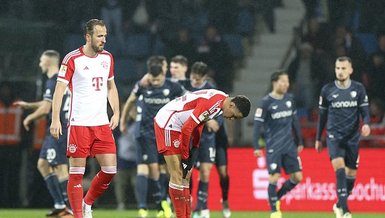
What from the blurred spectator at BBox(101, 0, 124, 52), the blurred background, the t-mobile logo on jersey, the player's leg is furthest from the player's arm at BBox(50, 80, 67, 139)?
the blurred spectator at BBox(101, 0, 124, 52)

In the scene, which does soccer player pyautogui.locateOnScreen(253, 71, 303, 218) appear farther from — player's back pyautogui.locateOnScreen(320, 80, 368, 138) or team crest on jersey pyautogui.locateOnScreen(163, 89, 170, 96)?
team crest on jersey pyautogui.locateOnScreen(163, 89, 170, 96)

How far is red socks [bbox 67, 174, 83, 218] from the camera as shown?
1134 centimetres

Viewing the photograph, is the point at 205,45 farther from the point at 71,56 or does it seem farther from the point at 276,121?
the point at 71,56

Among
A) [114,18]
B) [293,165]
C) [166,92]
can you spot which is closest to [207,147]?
[166,92]

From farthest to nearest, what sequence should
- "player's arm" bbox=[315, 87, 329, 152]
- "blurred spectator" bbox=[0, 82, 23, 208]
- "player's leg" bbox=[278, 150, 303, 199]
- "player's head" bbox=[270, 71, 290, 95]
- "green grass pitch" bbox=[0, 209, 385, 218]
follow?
"blurred spectator" bbox=[0, 82, 23, 208] < "green grass pitch" bbox=[0, 209, 385, 218] < "player's leg" bbox=[278, 150, 303, 199] < "player's head" bbox=[270, 71, 290, 95] < "player's arm" bbox=[315, 87, 329, 152]

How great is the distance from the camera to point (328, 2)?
19.5m

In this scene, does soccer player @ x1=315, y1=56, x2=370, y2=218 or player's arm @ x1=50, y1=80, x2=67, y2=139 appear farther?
soccer player @ x1=315, y1=56, x2=370, y2=218

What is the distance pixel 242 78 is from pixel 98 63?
7993 mm

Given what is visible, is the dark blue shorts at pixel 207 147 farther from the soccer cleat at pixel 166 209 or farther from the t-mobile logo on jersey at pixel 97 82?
the t-mobile logo on jersey at pixel 97 82

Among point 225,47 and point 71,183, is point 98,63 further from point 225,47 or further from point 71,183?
point 225,47

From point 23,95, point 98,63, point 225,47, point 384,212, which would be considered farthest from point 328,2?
point 98,63

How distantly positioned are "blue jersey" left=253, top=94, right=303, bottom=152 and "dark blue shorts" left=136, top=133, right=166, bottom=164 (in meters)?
1.50

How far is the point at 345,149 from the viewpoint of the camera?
15.1 meters

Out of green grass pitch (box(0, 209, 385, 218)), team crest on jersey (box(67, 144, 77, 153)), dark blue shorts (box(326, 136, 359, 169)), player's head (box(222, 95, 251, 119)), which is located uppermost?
player's head (box(222, 95, 251, 119))
